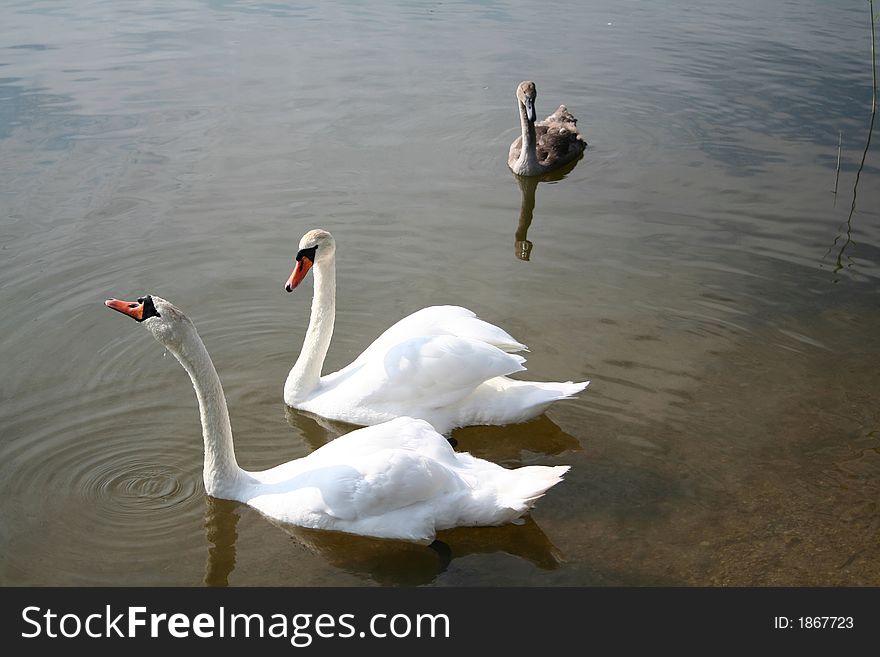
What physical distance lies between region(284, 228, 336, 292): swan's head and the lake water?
0.95 metres

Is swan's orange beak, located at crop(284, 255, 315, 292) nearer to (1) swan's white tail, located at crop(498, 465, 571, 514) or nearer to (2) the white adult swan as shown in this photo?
(2) the white adult swan

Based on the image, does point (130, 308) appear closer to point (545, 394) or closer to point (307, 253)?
point (307, 253)

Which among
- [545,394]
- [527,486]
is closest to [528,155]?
[545,394]

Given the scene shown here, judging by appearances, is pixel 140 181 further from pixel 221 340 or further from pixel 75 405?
pixel 75 405

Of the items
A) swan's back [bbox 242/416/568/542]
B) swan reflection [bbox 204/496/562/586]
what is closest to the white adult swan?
swan's back [bbox 242/416/568/542]

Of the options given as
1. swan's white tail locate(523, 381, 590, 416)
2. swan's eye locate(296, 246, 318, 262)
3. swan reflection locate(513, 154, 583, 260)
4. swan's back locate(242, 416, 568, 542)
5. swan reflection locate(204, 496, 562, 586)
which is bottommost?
swan reflection locate(204, 496, 562, 586)

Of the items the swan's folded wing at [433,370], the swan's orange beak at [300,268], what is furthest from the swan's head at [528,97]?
the swan's folded wing at [433,370]

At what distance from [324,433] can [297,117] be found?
7.50 meters

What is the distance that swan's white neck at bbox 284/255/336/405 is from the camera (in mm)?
7289

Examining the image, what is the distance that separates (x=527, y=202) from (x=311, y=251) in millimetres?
4846

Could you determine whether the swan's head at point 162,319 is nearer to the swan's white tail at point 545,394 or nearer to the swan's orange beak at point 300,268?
the swan's orange beak at point 300,268

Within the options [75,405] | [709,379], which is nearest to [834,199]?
[709,379]

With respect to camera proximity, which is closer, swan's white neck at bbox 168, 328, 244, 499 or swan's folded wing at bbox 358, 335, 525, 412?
swan's white neck at bbox 168, 328, 244, 499

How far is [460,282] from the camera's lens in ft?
30.5
